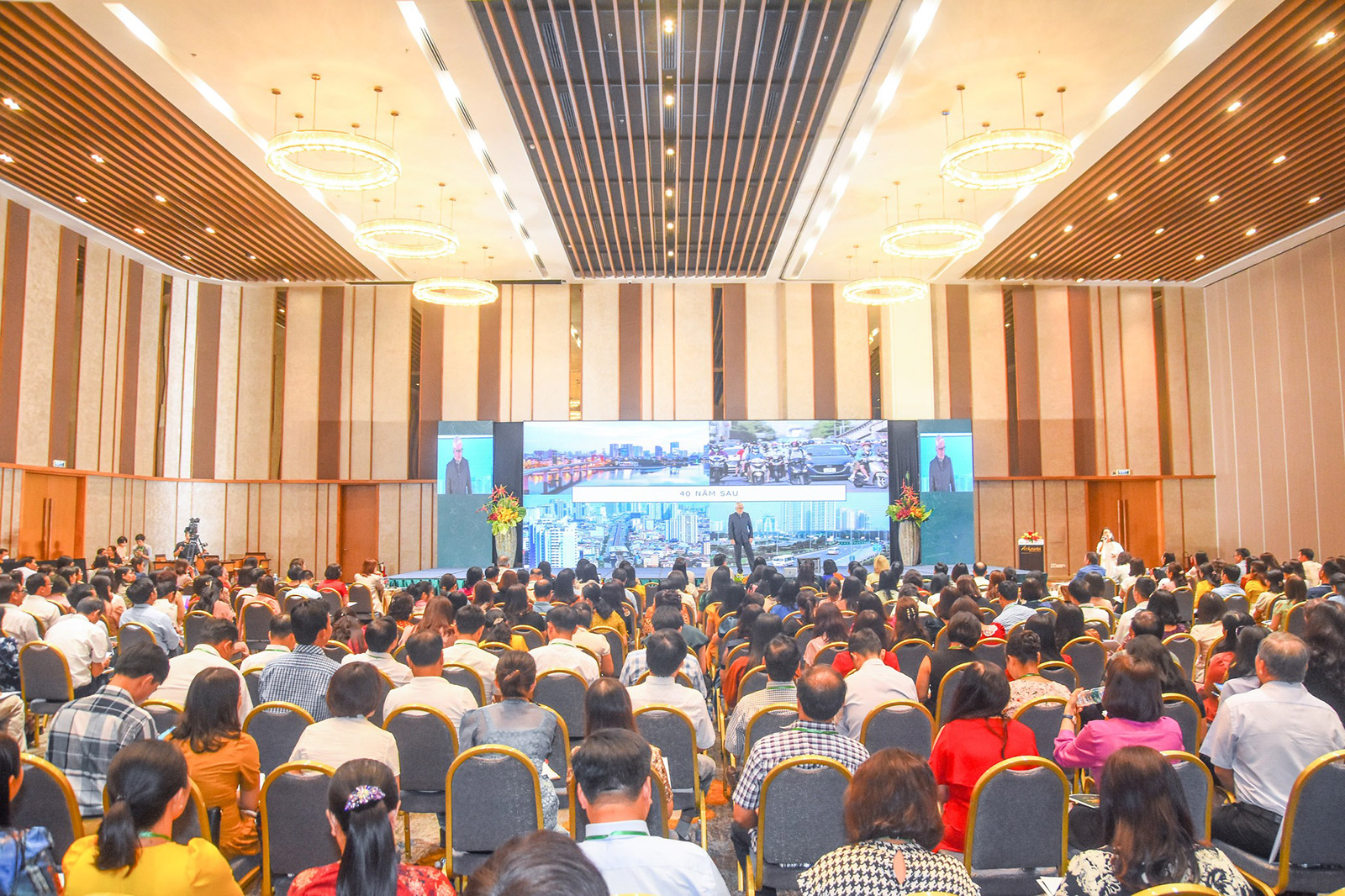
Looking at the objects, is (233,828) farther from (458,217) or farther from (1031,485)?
(1031,485)

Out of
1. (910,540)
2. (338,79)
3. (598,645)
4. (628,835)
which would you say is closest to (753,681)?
(598,645)

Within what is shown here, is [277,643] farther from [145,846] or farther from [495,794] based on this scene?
[145,846]

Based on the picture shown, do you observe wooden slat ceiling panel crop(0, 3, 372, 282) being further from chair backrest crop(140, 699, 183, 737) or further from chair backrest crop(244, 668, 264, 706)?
chair backrest crop(140, 699, 183, 737)

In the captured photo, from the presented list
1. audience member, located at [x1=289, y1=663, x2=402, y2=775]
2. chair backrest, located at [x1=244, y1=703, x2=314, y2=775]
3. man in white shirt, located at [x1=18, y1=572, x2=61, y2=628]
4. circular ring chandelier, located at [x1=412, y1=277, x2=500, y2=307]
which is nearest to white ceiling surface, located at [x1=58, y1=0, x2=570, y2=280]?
circular ring chandelier, located at [x1=412, y1=277, x2=500, y2=307]

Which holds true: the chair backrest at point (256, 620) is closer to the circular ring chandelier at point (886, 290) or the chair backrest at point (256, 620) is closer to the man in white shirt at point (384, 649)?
the man in white shirt at point (384, 649)

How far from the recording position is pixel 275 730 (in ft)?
12.8

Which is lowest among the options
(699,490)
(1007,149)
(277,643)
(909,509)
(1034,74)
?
(277,643)

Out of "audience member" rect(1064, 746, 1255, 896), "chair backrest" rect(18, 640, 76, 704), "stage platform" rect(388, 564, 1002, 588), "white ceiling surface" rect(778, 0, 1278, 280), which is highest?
"white ceiling surface" rect(778, 0, 1278, 280)

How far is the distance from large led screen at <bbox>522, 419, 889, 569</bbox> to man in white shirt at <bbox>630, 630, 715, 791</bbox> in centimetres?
1239

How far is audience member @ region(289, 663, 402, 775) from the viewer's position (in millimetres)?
3234

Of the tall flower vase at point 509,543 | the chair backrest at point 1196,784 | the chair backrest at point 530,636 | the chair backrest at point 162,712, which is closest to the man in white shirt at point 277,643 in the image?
the chair backrest at point 162,712

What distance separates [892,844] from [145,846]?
1.91 metres

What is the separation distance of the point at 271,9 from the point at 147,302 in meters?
9.95

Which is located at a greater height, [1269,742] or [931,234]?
[931,234]
